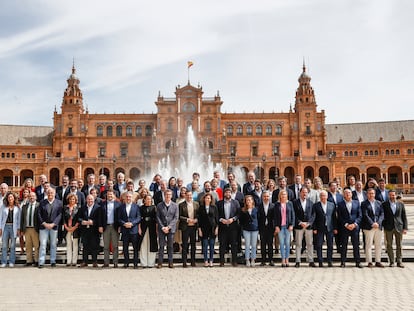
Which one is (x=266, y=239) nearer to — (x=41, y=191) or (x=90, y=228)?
(x=90, y=228)

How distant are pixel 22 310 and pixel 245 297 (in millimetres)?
3903

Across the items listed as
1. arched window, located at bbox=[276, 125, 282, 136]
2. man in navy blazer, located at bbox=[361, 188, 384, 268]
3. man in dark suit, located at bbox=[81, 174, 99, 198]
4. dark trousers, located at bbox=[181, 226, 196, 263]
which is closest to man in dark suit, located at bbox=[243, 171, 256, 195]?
dark trousers, located at bbox=[181, 226, 196, 263]

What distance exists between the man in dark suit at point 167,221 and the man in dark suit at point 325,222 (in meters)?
Answer: 3.82

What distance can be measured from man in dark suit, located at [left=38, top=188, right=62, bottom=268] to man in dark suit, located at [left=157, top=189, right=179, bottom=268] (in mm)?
2798

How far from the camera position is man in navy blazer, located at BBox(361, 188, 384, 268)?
440 inches

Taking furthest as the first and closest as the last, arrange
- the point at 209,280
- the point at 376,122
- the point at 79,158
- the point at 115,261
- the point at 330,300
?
1. the point at 376,122
2. the point at 79,158
3. the point at 115,261
4. the point at 209,280
5. the point at 330,300

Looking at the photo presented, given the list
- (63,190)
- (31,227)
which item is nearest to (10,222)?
(31,227)

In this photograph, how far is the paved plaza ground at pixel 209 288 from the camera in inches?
288

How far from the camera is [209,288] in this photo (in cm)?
856

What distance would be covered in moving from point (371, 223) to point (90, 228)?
7.60 meters

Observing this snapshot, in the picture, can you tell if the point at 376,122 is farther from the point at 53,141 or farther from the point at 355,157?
the point at 53,141

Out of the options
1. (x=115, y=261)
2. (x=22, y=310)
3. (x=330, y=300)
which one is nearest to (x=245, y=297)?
(x=330, y=300)

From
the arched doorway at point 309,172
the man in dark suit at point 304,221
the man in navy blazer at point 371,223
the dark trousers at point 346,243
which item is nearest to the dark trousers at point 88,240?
the man in dark suit at point 304,221

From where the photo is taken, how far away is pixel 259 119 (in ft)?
227
